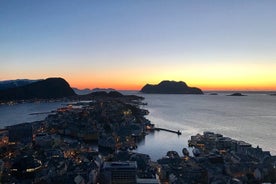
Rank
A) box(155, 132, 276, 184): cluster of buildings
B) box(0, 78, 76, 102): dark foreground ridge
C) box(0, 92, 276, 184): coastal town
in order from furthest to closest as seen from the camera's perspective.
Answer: box(0, 78, 76, 102): dark foreground ridge → box(155, 132, 276, 184): cluster of buildings → box(0, 92, 276, 184): coastal town

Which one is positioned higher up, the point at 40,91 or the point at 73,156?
the point at 40,91

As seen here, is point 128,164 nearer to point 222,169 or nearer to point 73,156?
point 222,169

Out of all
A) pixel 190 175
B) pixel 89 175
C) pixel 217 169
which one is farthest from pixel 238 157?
pixel 89 175

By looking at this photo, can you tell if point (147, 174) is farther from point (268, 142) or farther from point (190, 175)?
point (268, 142)

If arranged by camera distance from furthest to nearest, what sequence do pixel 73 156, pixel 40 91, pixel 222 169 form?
pixel 40 91
pixel 73 156
pixel 222 169

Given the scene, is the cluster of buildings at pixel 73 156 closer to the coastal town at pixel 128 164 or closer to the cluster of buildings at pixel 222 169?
the coastal town at pixel 128 164

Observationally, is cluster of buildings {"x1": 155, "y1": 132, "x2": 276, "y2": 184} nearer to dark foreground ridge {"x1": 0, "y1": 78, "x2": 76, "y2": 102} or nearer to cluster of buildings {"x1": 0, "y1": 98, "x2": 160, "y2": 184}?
cluster of buildings {"x1": 0, "y1": 98, "x2": 160, "y2": 184}

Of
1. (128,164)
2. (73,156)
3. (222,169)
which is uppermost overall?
(128,164)

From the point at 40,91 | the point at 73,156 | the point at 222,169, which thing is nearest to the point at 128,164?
the point at 222,169

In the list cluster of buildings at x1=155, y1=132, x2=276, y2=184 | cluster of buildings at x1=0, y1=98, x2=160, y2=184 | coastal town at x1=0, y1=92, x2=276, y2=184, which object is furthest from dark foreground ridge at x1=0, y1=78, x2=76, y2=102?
cluster of buildings at x1=155, y1=132, x2=276, y2=184
